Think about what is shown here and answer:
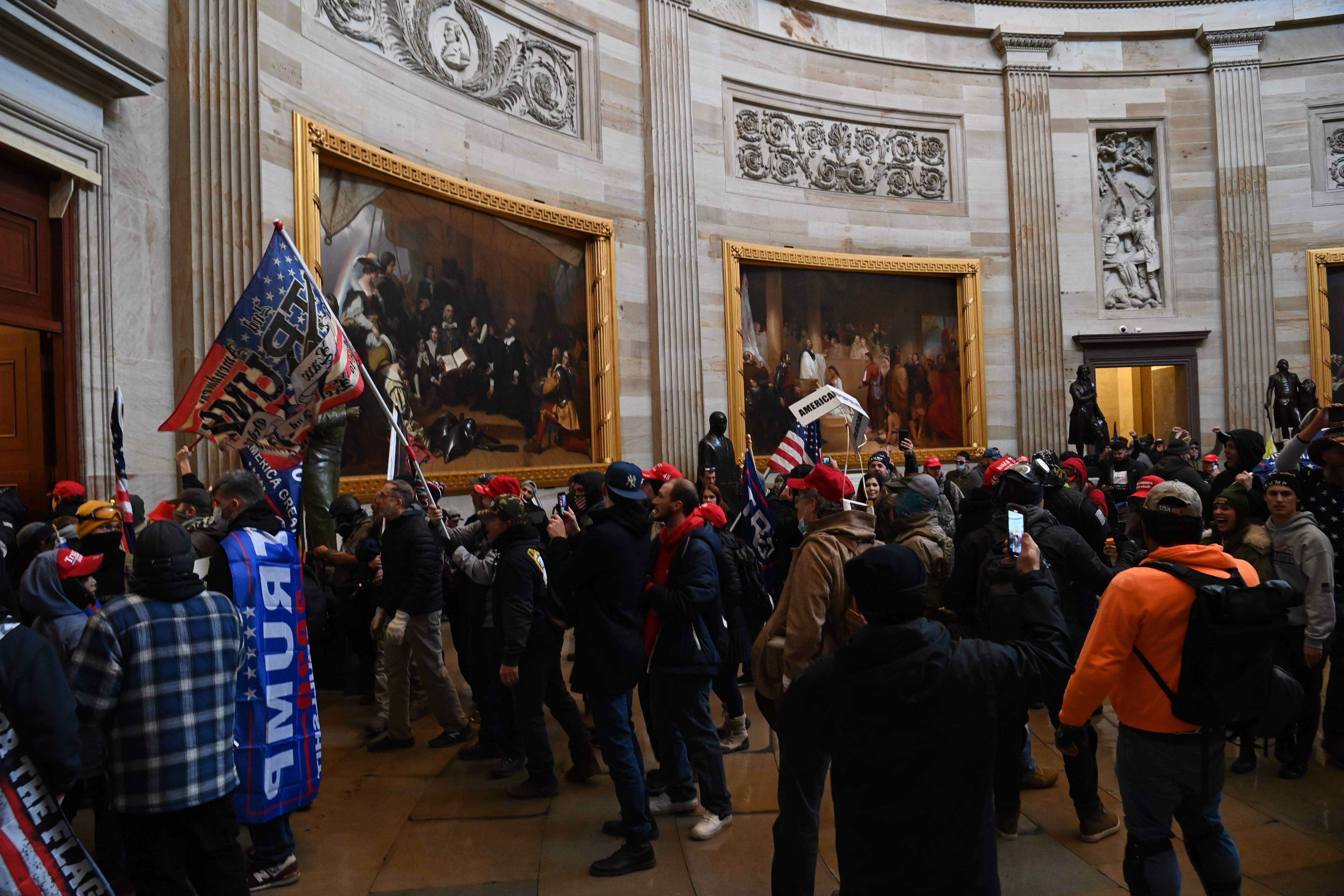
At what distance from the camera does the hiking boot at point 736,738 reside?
5.73m

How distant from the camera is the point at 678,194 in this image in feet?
45.8

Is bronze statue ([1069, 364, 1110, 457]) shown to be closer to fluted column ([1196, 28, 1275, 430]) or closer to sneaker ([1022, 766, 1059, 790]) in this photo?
fluted column ([1196, 28, 1275, 430])

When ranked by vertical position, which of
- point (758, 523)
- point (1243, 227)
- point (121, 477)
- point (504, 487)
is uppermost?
point (1243, 227)

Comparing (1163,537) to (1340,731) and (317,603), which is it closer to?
(1340,731)

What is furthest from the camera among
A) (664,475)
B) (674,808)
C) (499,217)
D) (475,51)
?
(499,217)

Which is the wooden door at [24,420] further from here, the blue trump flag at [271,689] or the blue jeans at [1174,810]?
the blue jeans at [1174,810]

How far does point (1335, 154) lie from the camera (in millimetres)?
17375

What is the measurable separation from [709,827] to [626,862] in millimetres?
511

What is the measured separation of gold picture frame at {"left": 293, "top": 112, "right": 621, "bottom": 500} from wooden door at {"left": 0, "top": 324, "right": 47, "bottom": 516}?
8.11 feet

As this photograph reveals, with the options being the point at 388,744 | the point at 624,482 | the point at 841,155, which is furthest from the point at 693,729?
the point at 841,155

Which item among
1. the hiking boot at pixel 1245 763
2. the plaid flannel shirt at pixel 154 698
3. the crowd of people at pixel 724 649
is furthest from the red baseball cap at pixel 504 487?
the hiking boot at pixel 1245 763

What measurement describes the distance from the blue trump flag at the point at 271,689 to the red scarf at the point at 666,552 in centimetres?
159

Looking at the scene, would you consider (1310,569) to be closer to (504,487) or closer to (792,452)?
(792,452)

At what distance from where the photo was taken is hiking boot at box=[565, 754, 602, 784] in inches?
203
